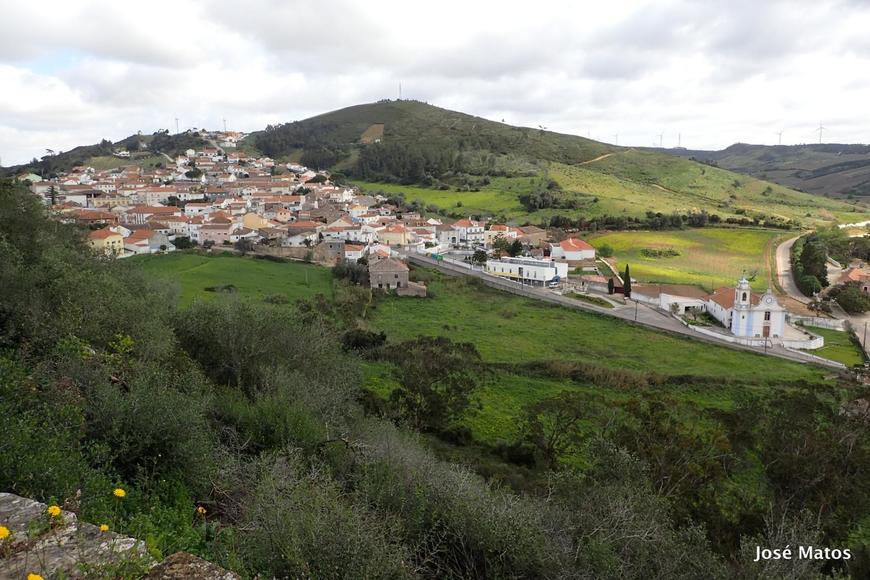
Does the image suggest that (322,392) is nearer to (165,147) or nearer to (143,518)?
(143,518)

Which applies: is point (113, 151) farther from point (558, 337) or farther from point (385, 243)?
point (558, 337)

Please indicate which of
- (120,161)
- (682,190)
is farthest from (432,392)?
(120,161)

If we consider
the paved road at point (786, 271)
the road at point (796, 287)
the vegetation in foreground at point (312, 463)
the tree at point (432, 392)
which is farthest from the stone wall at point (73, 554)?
the paved road at point (786, 271)

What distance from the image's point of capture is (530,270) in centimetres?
5269

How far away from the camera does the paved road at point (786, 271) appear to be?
53656 millimetres

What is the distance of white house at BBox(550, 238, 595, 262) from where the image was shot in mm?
61500

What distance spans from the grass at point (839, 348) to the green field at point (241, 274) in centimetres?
3413

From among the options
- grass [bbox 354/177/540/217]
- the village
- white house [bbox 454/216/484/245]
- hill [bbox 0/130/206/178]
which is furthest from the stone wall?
hill [bbox 0/130/206/178]

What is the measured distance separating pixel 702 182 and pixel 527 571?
429 feet

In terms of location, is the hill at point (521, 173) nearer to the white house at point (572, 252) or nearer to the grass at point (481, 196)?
the grass at point (481, 196)

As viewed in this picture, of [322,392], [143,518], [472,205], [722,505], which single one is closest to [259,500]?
[143,518]

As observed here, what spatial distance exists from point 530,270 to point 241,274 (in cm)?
2549

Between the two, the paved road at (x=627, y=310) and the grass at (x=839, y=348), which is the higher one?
the paved road at (x=627, y=310)

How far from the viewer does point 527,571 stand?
7.30 m
